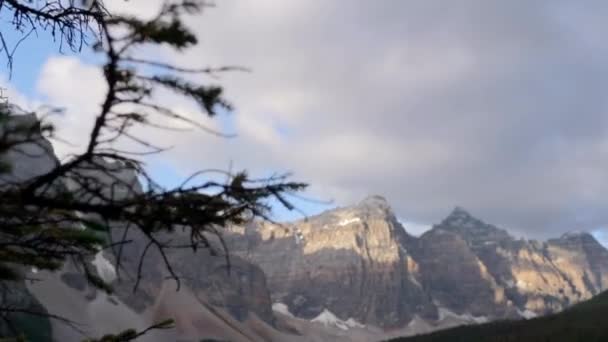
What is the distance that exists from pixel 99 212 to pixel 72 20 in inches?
130

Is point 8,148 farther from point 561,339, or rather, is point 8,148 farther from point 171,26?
point 561,339

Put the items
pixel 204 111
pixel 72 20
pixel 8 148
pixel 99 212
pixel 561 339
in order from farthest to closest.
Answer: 1. pixel 561 339
2. pixel 72 20
3. pixel 204 111
4. pixel 99 212
5. pixel 8 148

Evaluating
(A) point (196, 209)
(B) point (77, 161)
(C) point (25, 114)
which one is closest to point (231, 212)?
(A) point (196, 209)

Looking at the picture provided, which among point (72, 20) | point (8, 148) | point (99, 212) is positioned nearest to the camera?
point (8, 148)

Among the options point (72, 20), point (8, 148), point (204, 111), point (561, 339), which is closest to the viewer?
point (8, 148)

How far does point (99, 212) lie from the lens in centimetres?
618

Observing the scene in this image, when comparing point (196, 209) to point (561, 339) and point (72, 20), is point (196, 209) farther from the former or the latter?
point (561, 339)

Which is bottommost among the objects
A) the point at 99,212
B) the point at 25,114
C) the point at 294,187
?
the point at 99,212

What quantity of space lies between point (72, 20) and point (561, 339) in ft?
659

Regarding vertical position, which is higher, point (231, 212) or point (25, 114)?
point (25, 114)

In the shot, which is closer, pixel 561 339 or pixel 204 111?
pixel 204 111

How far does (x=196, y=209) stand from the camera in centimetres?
647

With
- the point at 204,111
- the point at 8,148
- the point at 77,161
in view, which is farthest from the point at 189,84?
the point at 8,148

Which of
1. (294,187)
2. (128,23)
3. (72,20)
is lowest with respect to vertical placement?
(294,187)
